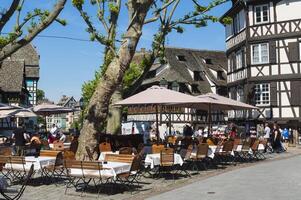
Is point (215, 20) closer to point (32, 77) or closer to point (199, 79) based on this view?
point (199, 79)

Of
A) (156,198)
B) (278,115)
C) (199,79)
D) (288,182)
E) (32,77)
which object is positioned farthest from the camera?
(32,77)

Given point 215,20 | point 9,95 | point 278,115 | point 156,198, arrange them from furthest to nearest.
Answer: point 9,95 < point 278,115 < point 215,20 < point 156,198

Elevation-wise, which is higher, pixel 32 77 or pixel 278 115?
pixel 32 77

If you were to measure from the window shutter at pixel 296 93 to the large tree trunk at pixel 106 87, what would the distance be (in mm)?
20219

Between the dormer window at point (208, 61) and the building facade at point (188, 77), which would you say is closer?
the building facade at point (188, 77)

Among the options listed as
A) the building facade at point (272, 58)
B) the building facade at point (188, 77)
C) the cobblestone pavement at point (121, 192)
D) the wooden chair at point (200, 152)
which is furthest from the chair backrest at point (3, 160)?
the building facade at point (188, 77)

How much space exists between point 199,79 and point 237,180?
141ft

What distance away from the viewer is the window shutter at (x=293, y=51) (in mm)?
32844

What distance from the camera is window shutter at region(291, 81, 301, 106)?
3238cm

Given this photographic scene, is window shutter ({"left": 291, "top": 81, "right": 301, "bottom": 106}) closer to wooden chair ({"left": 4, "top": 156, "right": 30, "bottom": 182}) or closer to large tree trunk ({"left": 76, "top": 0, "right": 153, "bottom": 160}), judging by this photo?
large tree trunk ({"left": 76, "top": 0, "right": 153, "bottom": 160})

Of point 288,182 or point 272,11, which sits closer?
point 288,182

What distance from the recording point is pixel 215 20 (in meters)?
20.6

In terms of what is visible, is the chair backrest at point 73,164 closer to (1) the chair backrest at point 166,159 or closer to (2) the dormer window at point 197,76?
(1) the chair backrest at point 166,159

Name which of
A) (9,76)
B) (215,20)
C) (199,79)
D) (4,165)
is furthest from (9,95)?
(4,165)
